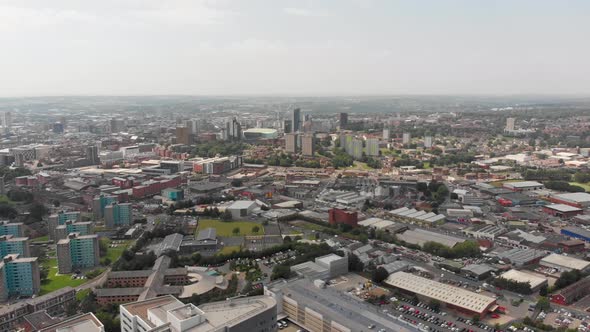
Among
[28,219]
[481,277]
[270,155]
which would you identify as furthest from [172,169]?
[481,277]

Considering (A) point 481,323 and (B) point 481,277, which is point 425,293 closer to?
(A) point 481,323

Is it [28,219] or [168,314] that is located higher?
[168,314]

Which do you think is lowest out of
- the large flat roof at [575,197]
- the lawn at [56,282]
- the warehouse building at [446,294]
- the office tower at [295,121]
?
the lawn at [56,282]

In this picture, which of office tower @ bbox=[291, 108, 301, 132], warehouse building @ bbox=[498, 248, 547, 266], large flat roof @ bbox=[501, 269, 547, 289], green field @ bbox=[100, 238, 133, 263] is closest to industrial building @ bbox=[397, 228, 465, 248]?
warehouse building @ bbox=[498, 248, 547, 266]

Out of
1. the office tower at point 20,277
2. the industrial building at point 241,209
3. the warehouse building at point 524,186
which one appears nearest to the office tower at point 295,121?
the warehouse building at point 524,186

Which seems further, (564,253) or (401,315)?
(564,253)

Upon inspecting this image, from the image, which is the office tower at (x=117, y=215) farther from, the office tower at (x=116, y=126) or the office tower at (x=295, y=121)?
the office tower at (x=116, y=126)

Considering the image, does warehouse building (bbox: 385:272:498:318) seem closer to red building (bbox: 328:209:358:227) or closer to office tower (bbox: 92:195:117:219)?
red building (bbox: 328:209:358:227)
